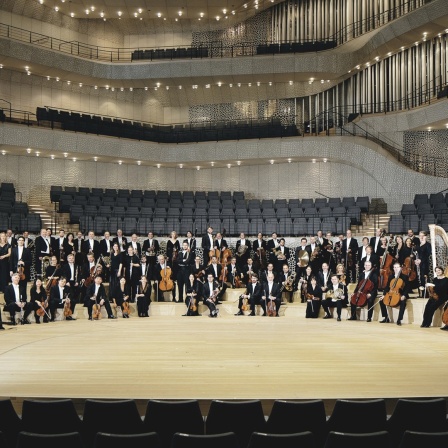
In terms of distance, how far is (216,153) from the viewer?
2114 cm

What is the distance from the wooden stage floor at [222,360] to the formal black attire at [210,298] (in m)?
1.08

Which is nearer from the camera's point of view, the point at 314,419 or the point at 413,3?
the point at 314,419

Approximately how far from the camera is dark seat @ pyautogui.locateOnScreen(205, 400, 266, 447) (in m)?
3.88

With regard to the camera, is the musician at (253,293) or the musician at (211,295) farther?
the musician at (253,293)

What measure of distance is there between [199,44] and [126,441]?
22.5m

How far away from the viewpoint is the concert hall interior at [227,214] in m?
5.61

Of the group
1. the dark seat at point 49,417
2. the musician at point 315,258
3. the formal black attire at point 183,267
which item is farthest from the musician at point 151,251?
the dark seat at point 49,417

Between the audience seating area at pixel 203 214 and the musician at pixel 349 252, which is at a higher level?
the audience seating area at pixel 203 214

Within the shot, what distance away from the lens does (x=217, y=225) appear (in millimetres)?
17500

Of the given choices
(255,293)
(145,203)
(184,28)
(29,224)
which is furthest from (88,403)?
(184,28)

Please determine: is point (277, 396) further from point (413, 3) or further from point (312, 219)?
point (413, 3)

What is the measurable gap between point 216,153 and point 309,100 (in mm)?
4417

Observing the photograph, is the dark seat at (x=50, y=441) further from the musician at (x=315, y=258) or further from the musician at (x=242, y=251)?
the musician at (x=242, y=251)

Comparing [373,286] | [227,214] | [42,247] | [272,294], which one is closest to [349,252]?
[373,286]
